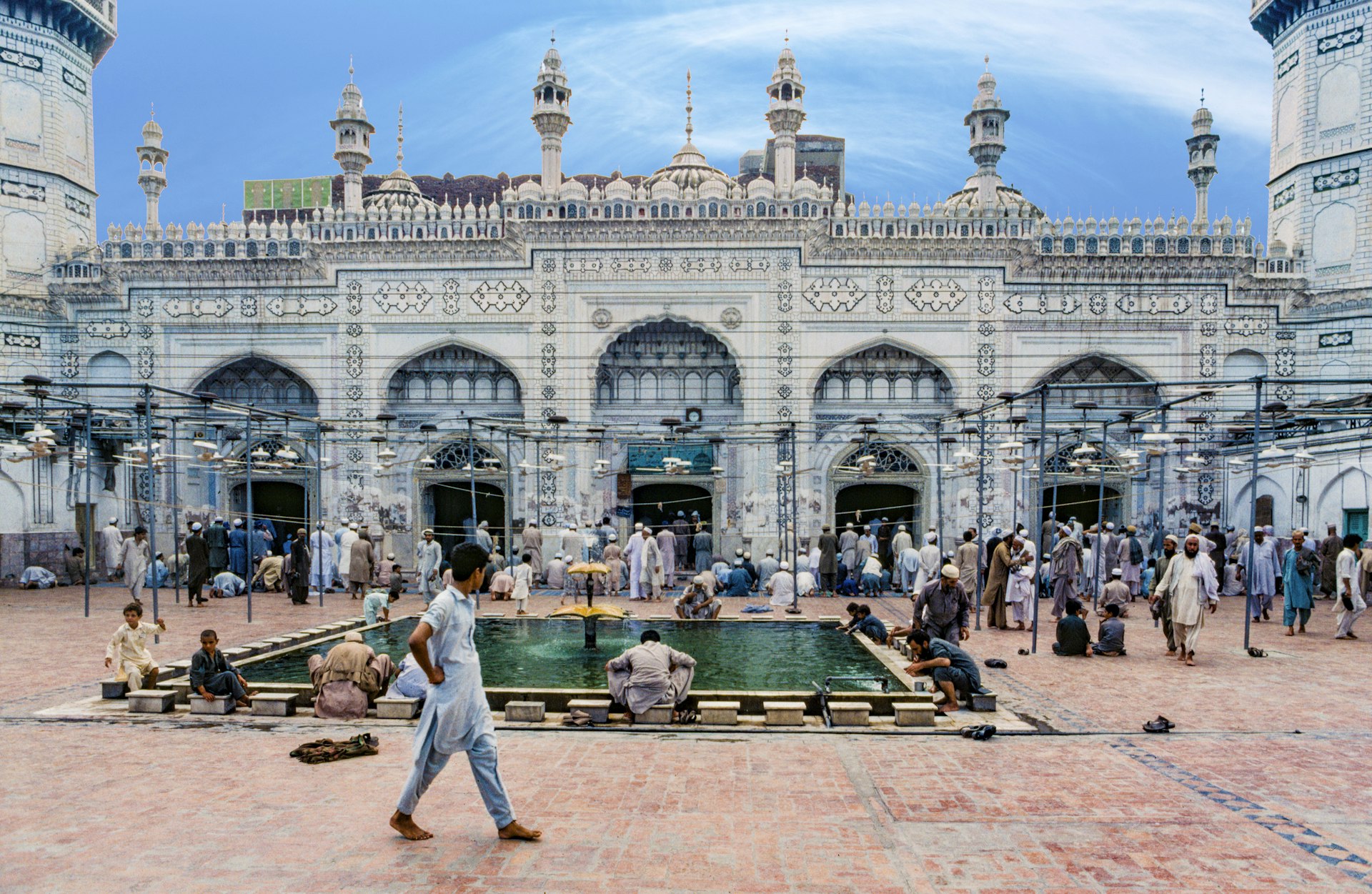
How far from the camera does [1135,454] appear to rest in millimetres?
15875

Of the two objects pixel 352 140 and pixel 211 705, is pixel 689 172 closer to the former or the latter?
pixel 352 140

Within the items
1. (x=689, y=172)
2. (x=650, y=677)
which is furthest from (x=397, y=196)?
(x=650, y=677)

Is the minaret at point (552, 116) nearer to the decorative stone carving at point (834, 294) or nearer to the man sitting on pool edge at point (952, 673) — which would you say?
the decorative stone carving at point (834, 294)

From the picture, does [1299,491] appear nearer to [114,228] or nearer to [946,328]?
[946,328]

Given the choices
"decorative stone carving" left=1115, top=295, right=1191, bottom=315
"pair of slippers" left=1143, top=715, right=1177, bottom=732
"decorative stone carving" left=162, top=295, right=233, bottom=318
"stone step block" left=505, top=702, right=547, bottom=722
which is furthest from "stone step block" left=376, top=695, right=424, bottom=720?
"decorative stone carving" left=1115, top=295, right=1191, bottom=315

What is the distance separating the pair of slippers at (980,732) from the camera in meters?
7.01

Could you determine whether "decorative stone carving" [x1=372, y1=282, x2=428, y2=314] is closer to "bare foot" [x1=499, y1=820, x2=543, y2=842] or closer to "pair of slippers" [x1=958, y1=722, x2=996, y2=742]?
"pair of slippers" [x1=958, y1=722, x2=996, y2=742]

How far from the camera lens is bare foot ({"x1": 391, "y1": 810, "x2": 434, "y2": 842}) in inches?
189

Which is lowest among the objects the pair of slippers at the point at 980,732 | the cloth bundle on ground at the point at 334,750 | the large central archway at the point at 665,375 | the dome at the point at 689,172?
the pair of slippers at the point at 980,732

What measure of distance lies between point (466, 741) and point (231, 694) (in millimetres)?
4220

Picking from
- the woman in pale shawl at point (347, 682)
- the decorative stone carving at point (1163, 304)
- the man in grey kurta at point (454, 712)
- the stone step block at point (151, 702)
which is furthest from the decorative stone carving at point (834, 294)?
the man in grey kurta at point (454, 712)

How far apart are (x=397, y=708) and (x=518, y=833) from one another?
321cm

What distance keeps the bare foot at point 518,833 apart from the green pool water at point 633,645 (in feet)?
12.6

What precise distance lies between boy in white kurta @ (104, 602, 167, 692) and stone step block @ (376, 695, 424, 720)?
232cm
